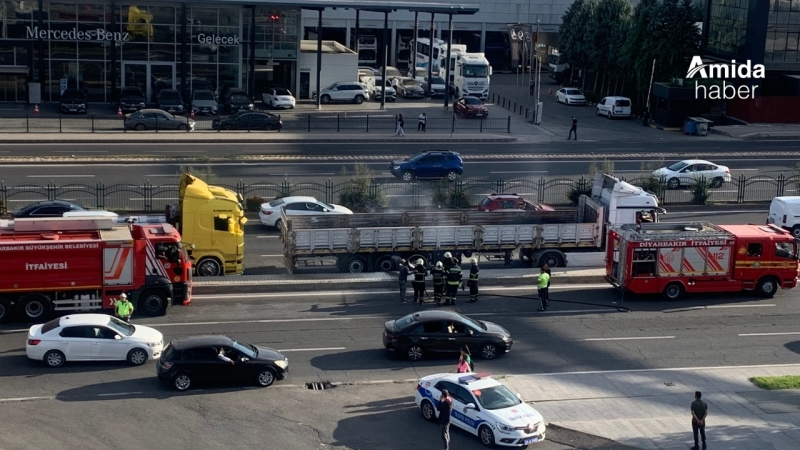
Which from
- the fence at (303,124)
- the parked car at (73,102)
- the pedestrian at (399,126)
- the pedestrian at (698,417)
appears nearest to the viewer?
the pedestrian at (698,417)

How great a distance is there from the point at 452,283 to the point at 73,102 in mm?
36495

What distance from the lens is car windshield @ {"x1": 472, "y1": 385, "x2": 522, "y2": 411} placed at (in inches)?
842

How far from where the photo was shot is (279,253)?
3603cm

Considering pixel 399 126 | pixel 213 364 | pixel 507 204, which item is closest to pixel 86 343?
pixel 213 364

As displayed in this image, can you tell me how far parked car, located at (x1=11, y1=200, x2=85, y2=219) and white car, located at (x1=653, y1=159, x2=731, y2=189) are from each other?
79.1 ft

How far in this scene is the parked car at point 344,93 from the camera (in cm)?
6831

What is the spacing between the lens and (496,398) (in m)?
21.5

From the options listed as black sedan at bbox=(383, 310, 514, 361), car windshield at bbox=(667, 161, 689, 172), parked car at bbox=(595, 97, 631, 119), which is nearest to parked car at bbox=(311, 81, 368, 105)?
parked car at bbox=(595, 97, 631, 119)

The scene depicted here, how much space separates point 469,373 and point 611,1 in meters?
56.6

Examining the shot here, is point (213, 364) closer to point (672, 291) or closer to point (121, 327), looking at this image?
point (121, 327)

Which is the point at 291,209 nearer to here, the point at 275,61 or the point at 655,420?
the point at 655,420

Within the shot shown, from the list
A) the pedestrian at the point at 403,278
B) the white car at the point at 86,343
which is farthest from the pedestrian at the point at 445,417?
the pedestrian at the point at 403,278

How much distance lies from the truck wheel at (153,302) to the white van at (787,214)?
22592mm

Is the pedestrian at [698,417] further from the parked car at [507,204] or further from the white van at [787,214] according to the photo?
the white van at [787,214]
